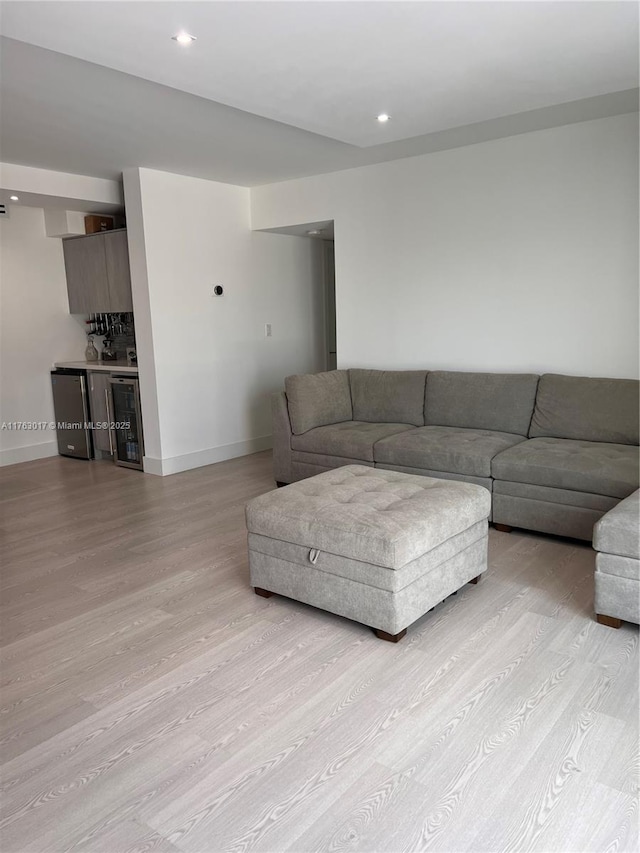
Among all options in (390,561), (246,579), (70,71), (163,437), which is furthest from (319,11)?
(163,437)

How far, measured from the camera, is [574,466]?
343 centimetres

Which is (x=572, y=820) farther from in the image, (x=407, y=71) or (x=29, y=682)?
(x=407, y=71)

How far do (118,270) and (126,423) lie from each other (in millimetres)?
1335

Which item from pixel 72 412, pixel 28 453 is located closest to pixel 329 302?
pixel 72 412

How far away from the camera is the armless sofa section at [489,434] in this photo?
347cm

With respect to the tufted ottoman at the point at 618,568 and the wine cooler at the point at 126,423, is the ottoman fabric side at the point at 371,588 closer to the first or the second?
the tufted ottoman at the point at 618,568

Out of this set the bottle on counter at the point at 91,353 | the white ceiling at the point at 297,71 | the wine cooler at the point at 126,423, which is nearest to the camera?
the white ceiling at the point at 297,71

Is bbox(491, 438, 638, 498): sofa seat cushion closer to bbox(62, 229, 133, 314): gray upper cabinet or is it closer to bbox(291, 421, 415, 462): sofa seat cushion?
bbox(291, 421, 415, 462): sofa seat cushion

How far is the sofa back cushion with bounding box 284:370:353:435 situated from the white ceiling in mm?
1655

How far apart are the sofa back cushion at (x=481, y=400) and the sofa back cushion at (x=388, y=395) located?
84 millimetres

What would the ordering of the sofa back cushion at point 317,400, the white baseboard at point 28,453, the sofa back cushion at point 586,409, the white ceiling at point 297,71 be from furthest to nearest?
the white baseboard at point 28,453 < the sofa back cushion at point 317,400 < the sofa back cushion at point 586,409 < the white ceiling at point 297,71

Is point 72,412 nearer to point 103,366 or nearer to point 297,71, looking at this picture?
point 103,366

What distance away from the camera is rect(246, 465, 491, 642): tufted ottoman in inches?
99.3

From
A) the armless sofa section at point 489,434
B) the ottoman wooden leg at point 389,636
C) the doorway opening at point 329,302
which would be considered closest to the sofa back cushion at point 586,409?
the armless sofa section at point 489,434
